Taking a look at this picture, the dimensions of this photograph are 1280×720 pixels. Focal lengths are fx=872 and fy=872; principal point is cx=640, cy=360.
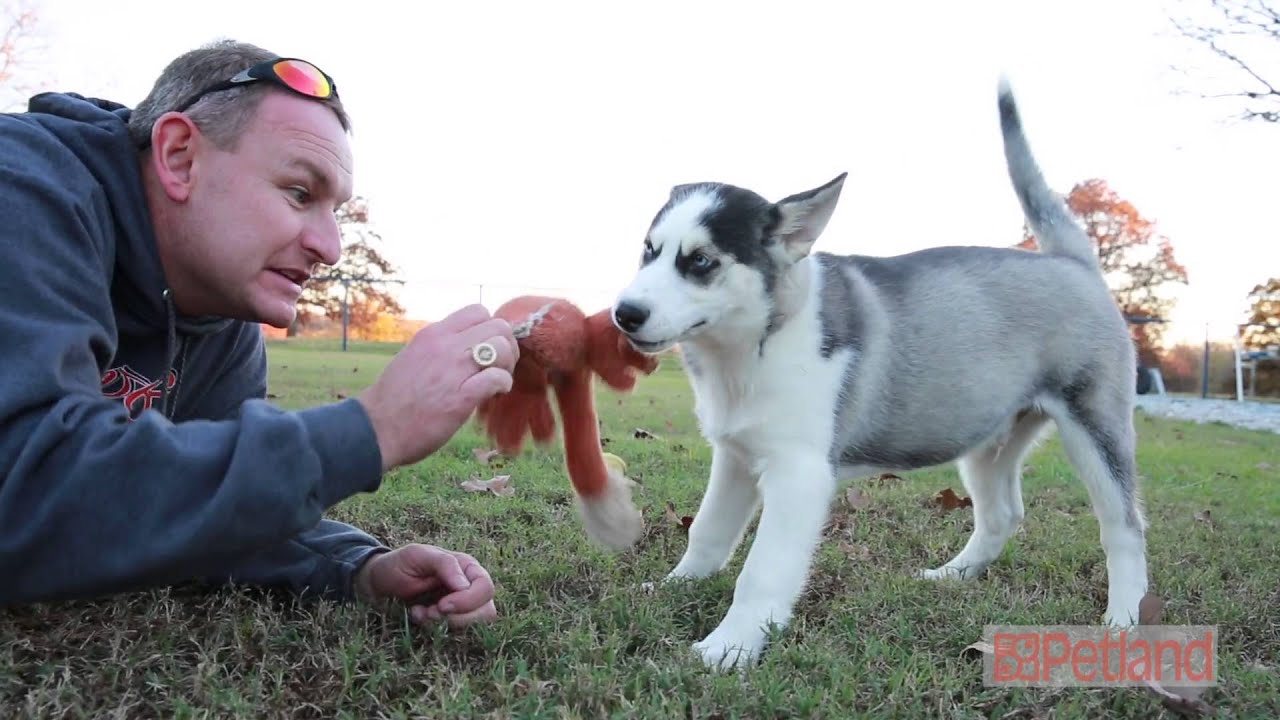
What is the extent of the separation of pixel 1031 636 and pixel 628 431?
4.80 meters

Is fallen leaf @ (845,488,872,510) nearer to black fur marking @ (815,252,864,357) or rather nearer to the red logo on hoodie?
black fur marking @ (815,252,864,357)

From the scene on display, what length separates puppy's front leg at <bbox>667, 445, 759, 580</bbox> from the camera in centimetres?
305

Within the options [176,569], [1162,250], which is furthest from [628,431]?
[1162,250]

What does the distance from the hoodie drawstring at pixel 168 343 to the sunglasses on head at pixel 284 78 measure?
0.47 meters

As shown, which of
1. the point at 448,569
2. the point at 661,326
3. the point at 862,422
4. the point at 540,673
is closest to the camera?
the point at 540,673

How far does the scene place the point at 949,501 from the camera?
4520 mm

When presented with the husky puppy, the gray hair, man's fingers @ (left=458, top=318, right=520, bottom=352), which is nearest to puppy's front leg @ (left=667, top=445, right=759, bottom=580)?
the husky puppy

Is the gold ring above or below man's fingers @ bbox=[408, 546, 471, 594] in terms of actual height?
above

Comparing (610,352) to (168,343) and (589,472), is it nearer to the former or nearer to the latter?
(589,472)

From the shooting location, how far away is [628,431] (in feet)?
23.4

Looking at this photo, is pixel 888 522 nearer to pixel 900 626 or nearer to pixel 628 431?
pixel 900 626

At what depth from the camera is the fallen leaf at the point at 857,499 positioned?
4250 mm

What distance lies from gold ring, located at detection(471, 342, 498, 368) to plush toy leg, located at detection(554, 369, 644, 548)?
0.85 m

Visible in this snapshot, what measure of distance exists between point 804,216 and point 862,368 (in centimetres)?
58
